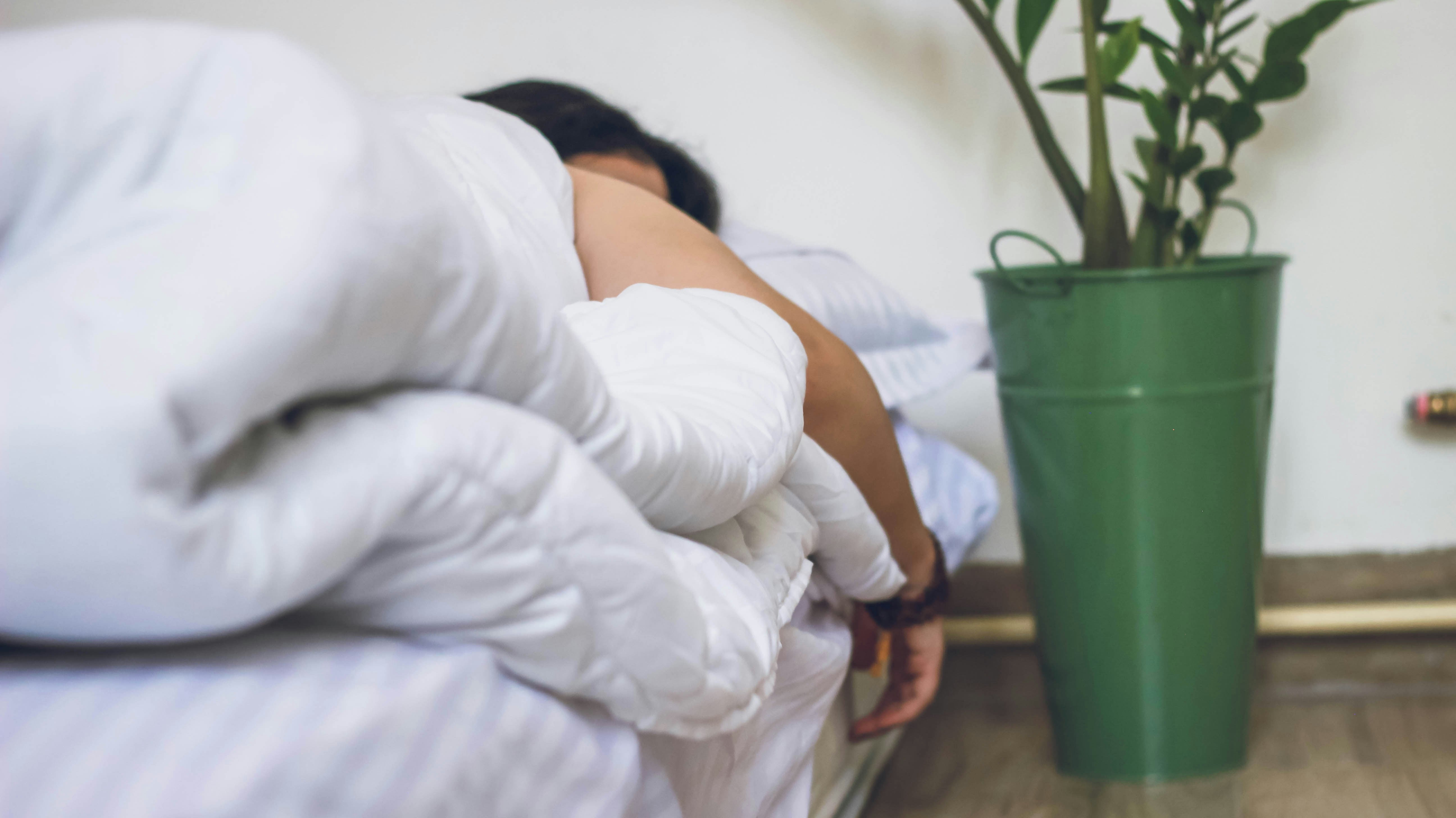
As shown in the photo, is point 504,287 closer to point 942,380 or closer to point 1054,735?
point 942,380

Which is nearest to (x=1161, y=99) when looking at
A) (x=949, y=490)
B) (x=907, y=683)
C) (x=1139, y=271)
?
(x=1139, y=271)

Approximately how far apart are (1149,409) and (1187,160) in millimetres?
283

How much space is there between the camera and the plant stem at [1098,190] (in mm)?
1136

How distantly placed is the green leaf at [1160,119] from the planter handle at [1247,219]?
0.36 feet

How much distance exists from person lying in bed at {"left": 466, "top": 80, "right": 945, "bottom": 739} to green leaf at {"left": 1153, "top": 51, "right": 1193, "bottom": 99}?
514mm

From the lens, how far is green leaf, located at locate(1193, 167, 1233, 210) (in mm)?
1178

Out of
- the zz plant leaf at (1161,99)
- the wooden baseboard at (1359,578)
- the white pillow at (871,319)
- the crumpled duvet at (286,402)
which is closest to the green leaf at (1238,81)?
the zz plant leaf at (1161,99)

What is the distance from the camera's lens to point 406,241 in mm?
293

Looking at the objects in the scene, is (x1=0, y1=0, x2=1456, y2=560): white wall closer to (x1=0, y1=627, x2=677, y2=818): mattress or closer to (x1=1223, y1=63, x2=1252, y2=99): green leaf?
(x1=1223, y1=63, x2=1252, y2=99): green leaf

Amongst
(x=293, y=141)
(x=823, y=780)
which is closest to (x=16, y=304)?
(x=293, y=141)

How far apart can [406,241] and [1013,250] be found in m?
1.35

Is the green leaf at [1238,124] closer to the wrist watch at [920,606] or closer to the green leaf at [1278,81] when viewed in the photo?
the green leaf at [1278,81]

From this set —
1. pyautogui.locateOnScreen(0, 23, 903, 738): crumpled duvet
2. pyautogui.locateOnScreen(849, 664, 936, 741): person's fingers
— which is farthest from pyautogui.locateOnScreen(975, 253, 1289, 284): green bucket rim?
pyautogui.locateOnScreen(0, 23, 903, 738): crumpled duvet

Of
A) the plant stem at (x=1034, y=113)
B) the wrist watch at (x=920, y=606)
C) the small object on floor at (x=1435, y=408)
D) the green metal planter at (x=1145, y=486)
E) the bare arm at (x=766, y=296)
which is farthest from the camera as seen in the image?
the small object on floor at (x=1435, y=408)
